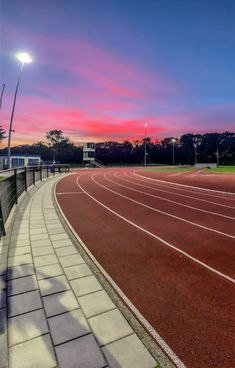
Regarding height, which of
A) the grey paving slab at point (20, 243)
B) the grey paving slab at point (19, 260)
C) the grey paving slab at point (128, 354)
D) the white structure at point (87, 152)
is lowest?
the grey paving slab at point (128, 354)

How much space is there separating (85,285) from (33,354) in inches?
61.7

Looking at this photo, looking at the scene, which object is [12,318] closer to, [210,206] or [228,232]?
[228,232]

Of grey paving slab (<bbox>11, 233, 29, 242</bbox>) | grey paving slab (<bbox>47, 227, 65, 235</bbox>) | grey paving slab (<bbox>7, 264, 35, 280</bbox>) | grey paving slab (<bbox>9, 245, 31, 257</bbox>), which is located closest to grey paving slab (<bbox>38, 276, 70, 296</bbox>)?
grey paving slab (<bbox>7, 264, 35, 280</bbox>)

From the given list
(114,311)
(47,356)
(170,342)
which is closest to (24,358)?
(47,356)

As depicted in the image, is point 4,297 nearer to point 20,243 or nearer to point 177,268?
point 20,243

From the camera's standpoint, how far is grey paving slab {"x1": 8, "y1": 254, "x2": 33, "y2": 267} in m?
4.97

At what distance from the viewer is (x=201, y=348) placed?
293 centimetres

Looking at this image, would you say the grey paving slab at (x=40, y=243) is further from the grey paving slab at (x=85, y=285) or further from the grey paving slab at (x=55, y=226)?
the grey paving slab at (x=85, y=285)

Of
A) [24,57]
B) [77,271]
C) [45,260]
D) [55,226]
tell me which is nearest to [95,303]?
[77,271]

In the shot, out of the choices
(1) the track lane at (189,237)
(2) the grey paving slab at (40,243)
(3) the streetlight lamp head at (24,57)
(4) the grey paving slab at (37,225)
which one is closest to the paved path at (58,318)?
(2) the grey paving slab at (40,243)

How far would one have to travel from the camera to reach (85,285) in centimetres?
424

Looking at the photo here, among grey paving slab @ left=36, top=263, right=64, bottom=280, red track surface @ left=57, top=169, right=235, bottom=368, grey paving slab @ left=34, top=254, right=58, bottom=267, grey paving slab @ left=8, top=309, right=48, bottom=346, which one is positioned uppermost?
grey paving slab @ left=34, top=254, right=58, bottom=267

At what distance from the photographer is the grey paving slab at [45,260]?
5031mm

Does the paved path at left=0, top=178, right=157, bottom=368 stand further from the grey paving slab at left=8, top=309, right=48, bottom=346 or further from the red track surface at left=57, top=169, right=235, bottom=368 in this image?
the red track surface at left=57, top=169, right=235, bottom=368
